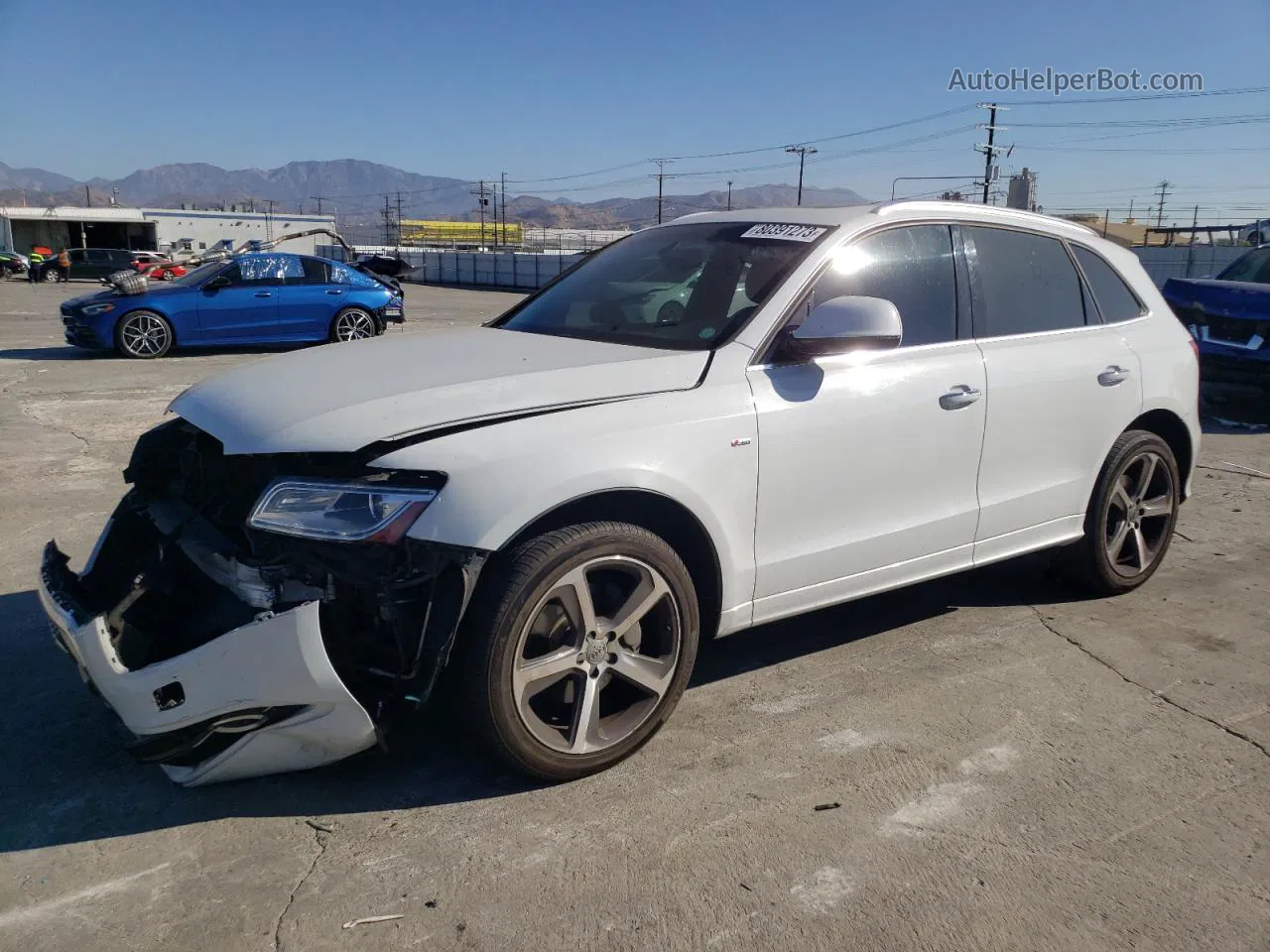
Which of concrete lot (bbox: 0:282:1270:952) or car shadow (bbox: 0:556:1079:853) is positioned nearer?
concrete lot (bbox: 0:282:1270:952)

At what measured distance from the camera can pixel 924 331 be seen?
149 inches

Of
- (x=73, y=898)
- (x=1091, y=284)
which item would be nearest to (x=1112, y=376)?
(x=1091, y=284)

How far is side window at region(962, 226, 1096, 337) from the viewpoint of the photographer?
404 cm

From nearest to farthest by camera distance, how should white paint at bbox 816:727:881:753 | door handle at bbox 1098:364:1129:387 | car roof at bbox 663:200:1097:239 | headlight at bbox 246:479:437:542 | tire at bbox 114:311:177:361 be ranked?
1. headlight at bbox 246:479:437:542
2. white paint at bbox 816:727:881:753
3. car roof at bbox 663:200:1097:239
4. door handle at bbox 1098:364:1129:387
5. tire at bbox 114:311:177:361

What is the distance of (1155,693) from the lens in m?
3.73

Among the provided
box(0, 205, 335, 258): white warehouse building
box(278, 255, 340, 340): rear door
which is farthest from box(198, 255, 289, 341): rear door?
box(0, 205, 335, 258): white warehouse building

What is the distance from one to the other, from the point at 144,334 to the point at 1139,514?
13.0m

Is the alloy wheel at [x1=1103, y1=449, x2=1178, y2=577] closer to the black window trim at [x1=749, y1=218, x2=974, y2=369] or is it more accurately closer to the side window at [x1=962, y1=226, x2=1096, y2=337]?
the side window at [x1=962, y1=226, x2=1096, y2=337]

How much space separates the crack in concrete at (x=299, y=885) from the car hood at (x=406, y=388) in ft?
3.52

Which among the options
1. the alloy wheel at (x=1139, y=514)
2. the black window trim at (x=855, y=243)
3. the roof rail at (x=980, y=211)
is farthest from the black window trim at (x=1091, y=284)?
the black window trim at (x=855, y=243)

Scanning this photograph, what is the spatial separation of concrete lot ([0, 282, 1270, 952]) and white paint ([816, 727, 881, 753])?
0.02 m

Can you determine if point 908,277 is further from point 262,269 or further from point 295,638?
point 262,269

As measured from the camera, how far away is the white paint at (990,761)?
10.3 ft

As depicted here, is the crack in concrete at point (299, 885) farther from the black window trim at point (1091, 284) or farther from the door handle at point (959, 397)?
the black window trim at point (1091, 284)
